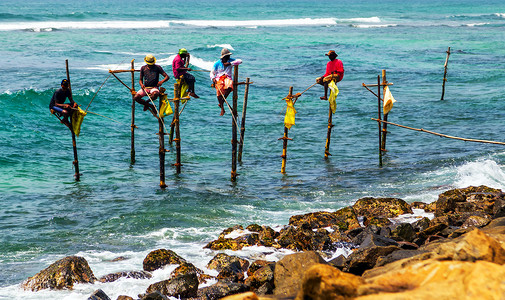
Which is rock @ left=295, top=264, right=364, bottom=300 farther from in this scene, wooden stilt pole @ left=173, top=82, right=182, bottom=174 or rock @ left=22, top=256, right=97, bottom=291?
wooden stilt pole @ left=173, top=82, right=182, bottom=174

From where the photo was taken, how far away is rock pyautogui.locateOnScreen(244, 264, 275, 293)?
8195 mm

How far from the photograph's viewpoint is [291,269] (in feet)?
25.2

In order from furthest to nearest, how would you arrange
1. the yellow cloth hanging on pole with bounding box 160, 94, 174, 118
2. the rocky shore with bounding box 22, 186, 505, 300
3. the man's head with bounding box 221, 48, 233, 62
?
1. the yellow cloth hanging on pole with bounding box 160, 94, 174, 118
2. the man's head with bounding box 221, 48, 233, 62
3. the rocky shore with bounding box 22, 186, 505, 300

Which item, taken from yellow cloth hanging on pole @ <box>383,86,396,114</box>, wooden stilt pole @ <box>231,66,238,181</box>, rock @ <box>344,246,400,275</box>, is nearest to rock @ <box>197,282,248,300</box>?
rock @ <box>344,246,400,275</box>

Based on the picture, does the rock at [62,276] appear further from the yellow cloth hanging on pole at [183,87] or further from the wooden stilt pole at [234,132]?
the yellow cloth hanging on pole at [183,87]

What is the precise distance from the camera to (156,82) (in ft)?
48.4

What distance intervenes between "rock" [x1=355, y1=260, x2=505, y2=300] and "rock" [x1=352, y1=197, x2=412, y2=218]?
702cm

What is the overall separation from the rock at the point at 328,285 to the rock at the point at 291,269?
2.24 m

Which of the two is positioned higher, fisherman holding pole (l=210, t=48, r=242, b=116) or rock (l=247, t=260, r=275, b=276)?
fisherman holding pole (l=210, t=48, r=242, b=116)

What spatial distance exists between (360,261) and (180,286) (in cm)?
256

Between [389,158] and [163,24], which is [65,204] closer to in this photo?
[389,158]

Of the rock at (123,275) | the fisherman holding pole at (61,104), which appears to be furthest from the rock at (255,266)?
the fisherman holding pole at (61,104)

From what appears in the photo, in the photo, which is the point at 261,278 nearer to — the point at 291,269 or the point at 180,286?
the point at 291,269

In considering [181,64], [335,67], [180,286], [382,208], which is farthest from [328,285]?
[335,67]
